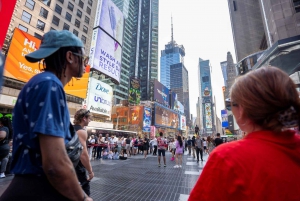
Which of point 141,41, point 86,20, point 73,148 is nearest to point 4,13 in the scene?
point 73,148

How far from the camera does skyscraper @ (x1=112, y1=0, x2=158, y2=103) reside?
92600 millimetres

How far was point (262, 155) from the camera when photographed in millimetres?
835

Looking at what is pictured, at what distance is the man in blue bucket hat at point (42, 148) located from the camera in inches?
34.7

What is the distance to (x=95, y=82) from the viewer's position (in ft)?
91.4

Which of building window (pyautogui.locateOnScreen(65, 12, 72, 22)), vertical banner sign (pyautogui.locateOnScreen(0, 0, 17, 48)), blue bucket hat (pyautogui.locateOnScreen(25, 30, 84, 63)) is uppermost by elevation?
building window (pyautogui.locateOnScreen(65, 12, 72, 22))

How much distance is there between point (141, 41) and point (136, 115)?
71.2 metres

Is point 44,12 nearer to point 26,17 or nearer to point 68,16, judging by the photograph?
point 26,17

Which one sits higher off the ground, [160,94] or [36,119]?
[160,94]

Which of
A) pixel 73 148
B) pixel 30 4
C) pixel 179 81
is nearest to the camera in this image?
pixel 73 148

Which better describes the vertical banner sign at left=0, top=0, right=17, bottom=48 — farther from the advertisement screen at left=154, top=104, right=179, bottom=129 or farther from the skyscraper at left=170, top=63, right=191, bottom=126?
the skyscraper at left=170, top=63, right=191, bottom=126

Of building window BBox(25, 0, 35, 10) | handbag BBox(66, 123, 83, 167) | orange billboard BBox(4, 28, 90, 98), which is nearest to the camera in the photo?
handbag BBox(66, 123, 83, 167)

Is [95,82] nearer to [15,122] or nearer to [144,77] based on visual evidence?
[15,122]

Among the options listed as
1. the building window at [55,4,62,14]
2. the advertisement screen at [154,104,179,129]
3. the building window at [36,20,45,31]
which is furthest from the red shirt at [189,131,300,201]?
the advertisement screen at [154,104,179,129]

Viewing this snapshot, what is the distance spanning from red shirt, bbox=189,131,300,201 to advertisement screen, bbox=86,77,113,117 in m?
26.9
